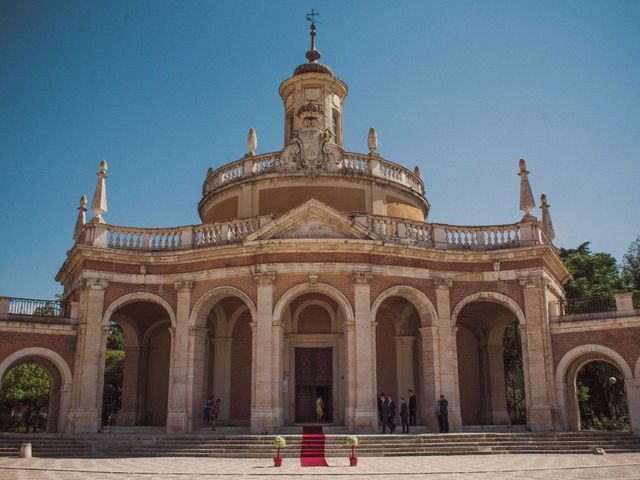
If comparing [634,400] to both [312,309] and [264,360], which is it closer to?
[312,309]

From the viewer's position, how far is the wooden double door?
24.9 meters

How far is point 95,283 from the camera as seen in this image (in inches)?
941

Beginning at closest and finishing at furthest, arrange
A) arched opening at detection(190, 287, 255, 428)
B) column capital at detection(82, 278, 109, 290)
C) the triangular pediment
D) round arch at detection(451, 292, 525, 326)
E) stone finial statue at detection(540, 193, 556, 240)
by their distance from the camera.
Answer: the triangular pediment → column capital at detection(82, 278, 109, 290) → round arch at detection(451, 292, 525, 326) → arched opening at detection(190, 287, 255, 428) → stone finial statue at detection(540, 193, 556, 240)

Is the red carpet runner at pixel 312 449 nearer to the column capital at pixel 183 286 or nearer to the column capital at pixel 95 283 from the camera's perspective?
the column capital at pixel 183 286

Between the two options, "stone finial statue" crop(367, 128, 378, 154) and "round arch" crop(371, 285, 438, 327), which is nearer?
"round arch" crop(371, 285, 438, 327)

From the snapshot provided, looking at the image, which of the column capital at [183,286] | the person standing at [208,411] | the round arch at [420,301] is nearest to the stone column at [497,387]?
the round arch at [420,301]

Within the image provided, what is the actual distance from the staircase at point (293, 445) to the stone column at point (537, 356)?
6.05 feet

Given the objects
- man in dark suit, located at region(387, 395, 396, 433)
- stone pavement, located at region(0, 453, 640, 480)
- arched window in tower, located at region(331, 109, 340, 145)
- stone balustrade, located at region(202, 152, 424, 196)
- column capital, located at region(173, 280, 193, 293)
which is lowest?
stone pavement, located at region(0, 453, 640, 480)

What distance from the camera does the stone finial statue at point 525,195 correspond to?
25120mm

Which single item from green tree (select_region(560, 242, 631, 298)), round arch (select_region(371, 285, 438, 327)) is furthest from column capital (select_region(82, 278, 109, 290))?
green tree (select_region(560, 242, 631, 298))

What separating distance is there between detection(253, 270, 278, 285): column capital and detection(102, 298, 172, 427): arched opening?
20.6 feet

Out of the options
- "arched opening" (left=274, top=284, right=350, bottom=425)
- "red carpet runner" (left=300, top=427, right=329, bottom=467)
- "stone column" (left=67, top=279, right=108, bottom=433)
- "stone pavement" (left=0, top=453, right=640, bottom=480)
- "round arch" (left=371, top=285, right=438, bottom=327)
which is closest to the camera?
"stone pavement" (left=0, top=453, right=640, bottom=480)

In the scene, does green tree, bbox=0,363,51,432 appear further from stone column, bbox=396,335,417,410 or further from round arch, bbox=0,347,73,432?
stone column, bbox=396,335,417,410

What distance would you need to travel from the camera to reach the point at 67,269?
26734 millimetres
